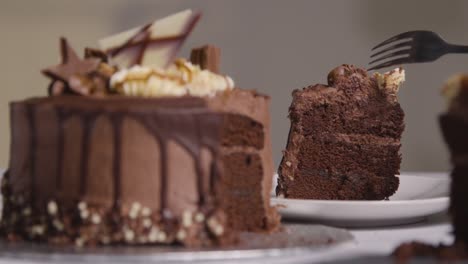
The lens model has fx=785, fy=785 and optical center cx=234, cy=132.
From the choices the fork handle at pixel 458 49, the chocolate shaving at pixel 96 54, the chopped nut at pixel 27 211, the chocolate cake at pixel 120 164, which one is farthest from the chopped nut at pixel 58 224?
the fork handle at pixel 458 49

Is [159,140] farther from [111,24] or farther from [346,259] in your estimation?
[111,24]

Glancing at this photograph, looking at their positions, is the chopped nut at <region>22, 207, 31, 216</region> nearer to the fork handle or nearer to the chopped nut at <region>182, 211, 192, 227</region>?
the chopped nut at <region>182, 211, 192, 227</region>

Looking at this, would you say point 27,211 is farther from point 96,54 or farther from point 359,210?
point 359,210

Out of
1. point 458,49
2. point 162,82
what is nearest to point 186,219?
point 162,82

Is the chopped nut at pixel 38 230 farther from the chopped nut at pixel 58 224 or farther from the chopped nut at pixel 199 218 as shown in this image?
the chopped nut at pixel 199 218

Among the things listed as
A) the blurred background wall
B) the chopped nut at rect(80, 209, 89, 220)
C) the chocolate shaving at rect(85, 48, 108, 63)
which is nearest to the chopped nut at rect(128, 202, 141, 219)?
the chopped nut at rect(80, 209, 89, 220)

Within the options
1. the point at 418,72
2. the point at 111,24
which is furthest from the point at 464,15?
the point at 111,24
